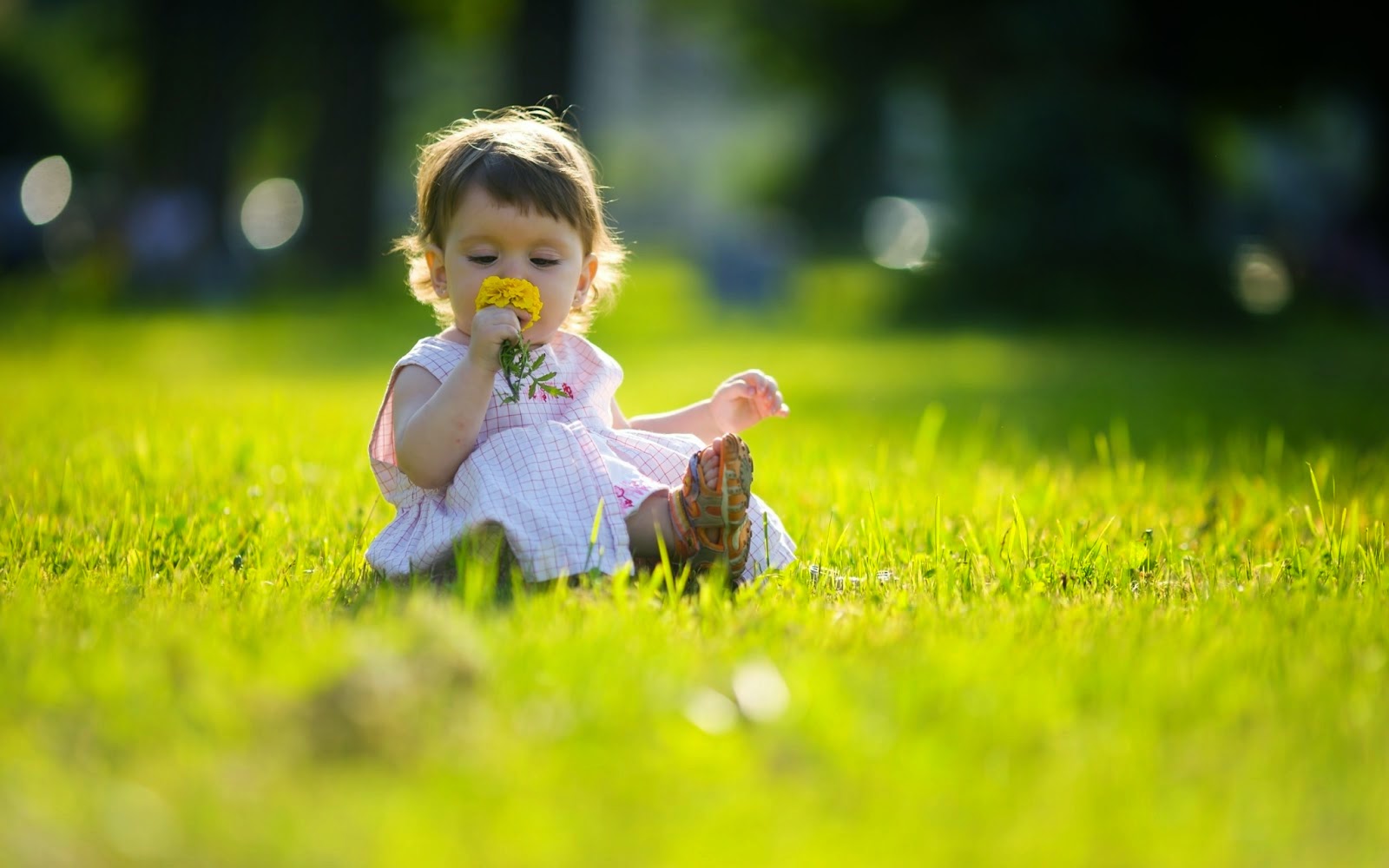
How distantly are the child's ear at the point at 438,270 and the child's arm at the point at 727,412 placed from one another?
1.80 feet

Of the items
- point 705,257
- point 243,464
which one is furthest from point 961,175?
point 243,464

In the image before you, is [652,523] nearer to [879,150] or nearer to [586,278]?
[586,278]

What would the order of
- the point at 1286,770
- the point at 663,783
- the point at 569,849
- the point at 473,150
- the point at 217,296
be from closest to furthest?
the point at 569,849 → the point at 663,783 → the point at 1286,770 → the point at 473,150 → the point at 217,296

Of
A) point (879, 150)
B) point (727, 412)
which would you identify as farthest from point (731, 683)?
point (879, 150)

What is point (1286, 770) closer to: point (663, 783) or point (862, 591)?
point (663, 783)

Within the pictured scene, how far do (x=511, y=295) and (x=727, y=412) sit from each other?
0.77m

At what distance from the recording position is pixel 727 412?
12.5 ft

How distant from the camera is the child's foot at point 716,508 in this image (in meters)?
3.04

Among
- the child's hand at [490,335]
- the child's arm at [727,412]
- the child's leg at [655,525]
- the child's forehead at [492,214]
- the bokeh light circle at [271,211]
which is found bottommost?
the bokeh light circle at [271,211]

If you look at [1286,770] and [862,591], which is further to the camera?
[862,591]

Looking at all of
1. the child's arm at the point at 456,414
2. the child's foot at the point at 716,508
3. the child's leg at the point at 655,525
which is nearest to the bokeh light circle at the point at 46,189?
the child's arm at the point at 456,414

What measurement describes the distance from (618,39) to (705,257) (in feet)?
50.4

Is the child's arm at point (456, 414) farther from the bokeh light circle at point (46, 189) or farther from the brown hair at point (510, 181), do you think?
the bokeh light circle at point (46, 189)

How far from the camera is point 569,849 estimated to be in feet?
5.49
